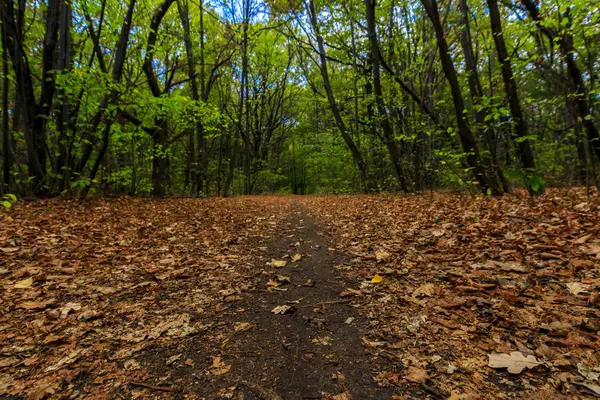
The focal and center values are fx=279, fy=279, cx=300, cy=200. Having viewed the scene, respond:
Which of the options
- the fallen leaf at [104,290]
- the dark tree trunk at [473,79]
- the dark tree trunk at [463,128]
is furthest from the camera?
the dark tree trunk at [473,79]

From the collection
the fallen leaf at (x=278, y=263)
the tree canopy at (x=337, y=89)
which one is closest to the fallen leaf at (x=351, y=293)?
the fallen leaf at (x=278, y=263)

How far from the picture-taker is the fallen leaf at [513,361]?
1652 mm

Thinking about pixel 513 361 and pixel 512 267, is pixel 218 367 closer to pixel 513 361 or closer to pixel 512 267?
pixel 513 361

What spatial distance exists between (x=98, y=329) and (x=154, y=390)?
98 cm

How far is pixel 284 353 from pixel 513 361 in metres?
1.45

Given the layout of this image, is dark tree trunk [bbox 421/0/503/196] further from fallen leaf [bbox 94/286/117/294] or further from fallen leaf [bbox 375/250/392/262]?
fallen leaf [bbox 94/286/117/294]

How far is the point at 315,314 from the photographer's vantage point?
8.24 ft

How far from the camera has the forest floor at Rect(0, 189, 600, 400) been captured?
1681 millimetres

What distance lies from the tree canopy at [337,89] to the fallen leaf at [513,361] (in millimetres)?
3264

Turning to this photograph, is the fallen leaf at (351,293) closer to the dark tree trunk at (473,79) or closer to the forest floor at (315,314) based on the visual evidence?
the forest floor at (315,314)

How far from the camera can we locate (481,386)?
1582 millimetres

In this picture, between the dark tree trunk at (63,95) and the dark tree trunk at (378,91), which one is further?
the dark tree trunk at (378,91)

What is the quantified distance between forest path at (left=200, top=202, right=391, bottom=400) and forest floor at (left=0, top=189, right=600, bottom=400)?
0.04 feet

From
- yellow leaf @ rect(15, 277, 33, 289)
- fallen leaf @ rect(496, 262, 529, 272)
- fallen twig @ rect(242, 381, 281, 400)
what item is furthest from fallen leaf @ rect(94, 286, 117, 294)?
fallen leaf @ rect(496, 262, 529, 272)
